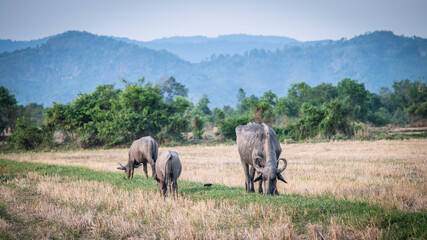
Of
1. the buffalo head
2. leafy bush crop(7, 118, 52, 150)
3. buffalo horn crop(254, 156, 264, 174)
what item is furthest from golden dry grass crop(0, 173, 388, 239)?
leafy bush crop(7, 118, 52, 150)

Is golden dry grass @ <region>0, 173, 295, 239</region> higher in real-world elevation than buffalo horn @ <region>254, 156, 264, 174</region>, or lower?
lower

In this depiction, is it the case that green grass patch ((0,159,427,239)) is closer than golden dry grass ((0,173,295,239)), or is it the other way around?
green grass patch ((0,159,427,239))

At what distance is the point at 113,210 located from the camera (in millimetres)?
8414

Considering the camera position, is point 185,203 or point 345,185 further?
point 345,185

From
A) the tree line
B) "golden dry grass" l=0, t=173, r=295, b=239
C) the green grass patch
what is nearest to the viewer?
the green grass patch

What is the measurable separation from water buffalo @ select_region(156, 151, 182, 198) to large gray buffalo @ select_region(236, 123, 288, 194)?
252 centimetres

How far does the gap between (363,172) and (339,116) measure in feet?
77.2

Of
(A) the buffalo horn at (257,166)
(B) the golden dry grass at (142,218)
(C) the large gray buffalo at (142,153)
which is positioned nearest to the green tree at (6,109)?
(C) the large gray buffalo at (142,153)

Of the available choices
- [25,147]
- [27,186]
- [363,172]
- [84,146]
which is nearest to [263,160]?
[363,172]

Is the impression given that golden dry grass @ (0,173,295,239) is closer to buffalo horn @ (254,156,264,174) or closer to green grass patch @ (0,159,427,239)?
green grass patch @ (0,159,427,239)

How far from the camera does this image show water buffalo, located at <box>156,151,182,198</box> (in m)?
9.81

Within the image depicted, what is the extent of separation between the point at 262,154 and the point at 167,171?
320cm

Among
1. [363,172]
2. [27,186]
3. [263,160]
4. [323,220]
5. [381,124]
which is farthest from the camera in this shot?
[381,124]

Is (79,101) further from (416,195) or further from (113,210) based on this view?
(416,195)
